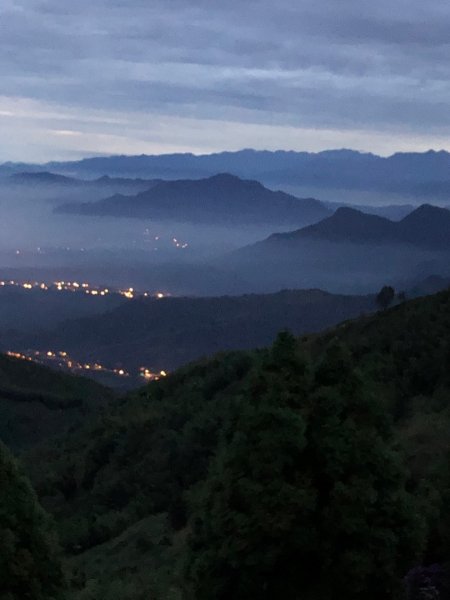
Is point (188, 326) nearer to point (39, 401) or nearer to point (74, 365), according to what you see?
point (74, 365)

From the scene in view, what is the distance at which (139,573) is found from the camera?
17688mm

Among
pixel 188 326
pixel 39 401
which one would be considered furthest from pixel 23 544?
pixel 188 326

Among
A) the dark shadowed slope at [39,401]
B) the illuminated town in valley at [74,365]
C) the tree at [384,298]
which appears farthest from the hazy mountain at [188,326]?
the tree at [384,298]

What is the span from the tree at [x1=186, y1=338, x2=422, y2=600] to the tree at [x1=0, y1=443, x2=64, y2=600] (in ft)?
6.96

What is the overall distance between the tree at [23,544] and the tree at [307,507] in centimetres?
212

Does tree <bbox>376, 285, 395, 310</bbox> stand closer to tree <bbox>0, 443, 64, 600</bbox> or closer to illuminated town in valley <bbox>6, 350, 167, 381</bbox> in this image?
tree <bbox>0, 443, 64, 600</bbox>

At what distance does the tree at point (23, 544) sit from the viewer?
29.7 ft

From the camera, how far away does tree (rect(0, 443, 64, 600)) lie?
905 centimetres

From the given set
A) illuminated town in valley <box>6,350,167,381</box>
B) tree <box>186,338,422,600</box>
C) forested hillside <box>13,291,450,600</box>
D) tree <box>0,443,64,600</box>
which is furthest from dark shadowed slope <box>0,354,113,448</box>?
tree <box>0,443,64,600</box>

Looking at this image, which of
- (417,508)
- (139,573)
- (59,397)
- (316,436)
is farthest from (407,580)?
(59,397)

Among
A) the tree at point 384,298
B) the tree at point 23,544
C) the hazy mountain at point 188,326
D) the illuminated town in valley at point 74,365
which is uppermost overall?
the tree at point 384,298

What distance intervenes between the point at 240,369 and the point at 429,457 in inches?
818

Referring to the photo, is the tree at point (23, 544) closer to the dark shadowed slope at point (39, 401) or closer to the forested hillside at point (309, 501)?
the forested hillside at point (309, 501)

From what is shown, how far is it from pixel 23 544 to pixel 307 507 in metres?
3.42
